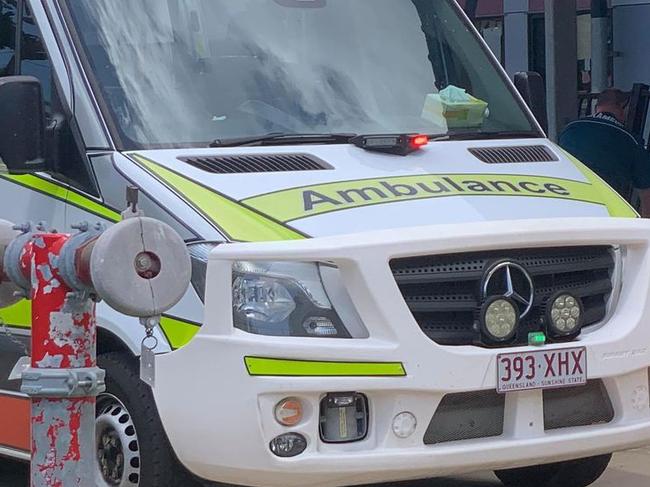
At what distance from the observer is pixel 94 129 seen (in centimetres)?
553

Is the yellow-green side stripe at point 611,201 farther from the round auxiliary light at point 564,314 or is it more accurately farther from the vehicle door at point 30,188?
the vehicle door at point 30,188

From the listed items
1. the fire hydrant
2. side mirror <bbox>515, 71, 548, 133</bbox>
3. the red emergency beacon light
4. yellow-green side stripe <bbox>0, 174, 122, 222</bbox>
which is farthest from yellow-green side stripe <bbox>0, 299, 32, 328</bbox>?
side mirror <bbox>515, 71, 548, 133</bbox>

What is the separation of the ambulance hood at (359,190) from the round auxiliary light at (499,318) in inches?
12.8

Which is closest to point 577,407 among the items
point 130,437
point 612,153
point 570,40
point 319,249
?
point 319,249

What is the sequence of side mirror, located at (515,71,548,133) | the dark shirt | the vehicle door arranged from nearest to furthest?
the vehicle door, side mirror, located at (515,71,548,133), the dark shirt

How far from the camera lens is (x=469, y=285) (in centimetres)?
520

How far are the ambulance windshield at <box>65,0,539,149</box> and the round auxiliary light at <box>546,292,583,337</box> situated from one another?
3.67 feet

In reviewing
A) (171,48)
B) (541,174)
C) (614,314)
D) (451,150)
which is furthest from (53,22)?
(614,314)

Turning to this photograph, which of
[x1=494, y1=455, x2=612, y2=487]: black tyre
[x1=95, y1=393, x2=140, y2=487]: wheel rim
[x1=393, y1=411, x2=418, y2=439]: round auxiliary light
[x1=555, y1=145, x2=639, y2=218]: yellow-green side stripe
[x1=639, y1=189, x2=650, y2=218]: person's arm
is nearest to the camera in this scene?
[x1=393, y1=411, x2=418, y2=439]: round auxiliary light

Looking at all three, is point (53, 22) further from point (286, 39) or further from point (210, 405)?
point (210, 405)

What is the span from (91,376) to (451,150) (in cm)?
287

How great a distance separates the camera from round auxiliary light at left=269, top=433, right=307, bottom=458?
4855mm

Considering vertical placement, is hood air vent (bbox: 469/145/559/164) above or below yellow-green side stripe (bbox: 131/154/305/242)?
above

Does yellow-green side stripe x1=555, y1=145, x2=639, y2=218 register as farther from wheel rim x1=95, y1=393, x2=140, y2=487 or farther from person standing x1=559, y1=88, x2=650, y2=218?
person standing x1=559, y1=88, x2=650, y2=218
